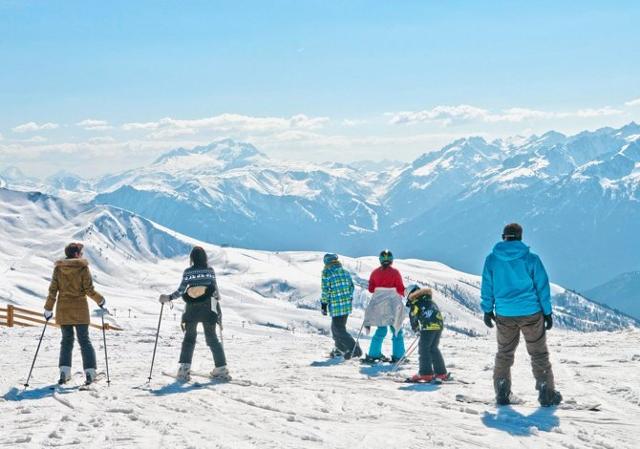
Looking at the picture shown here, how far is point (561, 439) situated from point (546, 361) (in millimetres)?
2311

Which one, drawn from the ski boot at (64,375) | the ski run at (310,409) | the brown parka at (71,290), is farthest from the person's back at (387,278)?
the ski boot at (64,375)

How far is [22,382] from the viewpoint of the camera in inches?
508

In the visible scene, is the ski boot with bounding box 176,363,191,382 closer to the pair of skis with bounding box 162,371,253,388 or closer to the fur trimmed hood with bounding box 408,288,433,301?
the pair of skis with bounding box 162,371,253,388

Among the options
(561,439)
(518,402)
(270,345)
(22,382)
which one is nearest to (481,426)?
(561,439)

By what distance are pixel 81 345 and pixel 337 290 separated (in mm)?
6884

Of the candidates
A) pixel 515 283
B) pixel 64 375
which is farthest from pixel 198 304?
pixel 515 283

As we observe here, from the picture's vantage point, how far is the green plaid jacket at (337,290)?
1750 centimetres

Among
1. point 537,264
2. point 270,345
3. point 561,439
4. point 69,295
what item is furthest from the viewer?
point 270,345

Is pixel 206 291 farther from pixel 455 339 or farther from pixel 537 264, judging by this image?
pixel 455 339

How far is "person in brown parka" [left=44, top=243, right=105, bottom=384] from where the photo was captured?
41.7 ft

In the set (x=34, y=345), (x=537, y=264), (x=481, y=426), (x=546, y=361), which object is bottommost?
(x=34, y=345)

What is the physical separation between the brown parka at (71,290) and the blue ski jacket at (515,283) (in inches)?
282

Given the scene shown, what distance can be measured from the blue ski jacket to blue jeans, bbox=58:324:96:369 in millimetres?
7377

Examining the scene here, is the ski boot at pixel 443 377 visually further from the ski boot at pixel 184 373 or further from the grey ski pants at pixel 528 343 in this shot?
the ski boot at pixel 184 373
